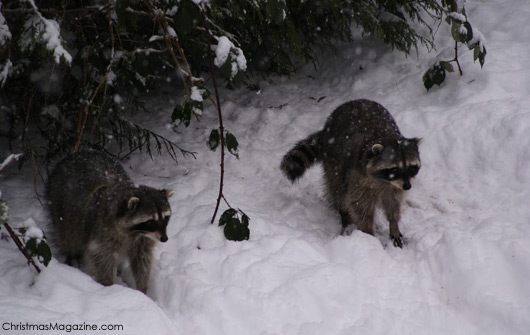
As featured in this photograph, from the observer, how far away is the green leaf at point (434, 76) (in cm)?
480

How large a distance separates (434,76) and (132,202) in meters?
3.43

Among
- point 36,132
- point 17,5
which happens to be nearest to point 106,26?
point 17,5

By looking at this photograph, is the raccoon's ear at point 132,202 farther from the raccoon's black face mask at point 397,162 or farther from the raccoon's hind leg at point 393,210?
the raccoon's hind leg at point 393,210

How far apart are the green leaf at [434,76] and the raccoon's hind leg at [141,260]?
130 inches

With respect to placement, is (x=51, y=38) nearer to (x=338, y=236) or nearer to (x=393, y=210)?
(x=338, y=236)

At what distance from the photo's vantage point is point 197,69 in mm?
5523

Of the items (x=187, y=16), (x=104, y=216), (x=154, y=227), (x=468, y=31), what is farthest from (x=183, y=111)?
Result: (x=468, y=31)

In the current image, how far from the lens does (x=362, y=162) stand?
3771mm

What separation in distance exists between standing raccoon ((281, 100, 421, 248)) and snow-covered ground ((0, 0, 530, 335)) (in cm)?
23

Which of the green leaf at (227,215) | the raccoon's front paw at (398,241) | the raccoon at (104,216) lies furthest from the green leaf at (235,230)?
the raccoon's front paw at (398,241)

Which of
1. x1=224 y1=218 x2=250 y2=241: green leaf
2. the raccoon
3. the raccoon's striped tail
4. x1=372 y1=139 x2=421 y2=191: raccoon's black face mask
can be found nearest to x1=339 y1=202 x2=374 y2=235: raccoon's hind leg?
x1=372 y1=139 x2=421 y2=191: raccoon's black face mask

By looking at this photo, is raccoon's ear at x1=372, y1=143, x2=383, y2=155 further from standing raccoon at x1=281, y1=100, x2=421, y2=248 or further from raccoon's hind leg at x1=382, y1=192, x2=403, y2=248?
raccoon's hind leg at x1=382, y1=192, x2=403, y2=248

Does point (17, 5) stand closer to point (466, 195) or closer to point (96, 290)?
point (96, 290)

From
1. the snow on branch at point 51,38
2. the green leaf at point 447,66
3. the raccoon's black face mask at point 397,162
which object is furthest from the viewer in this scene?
the green leaf at point 447,66
